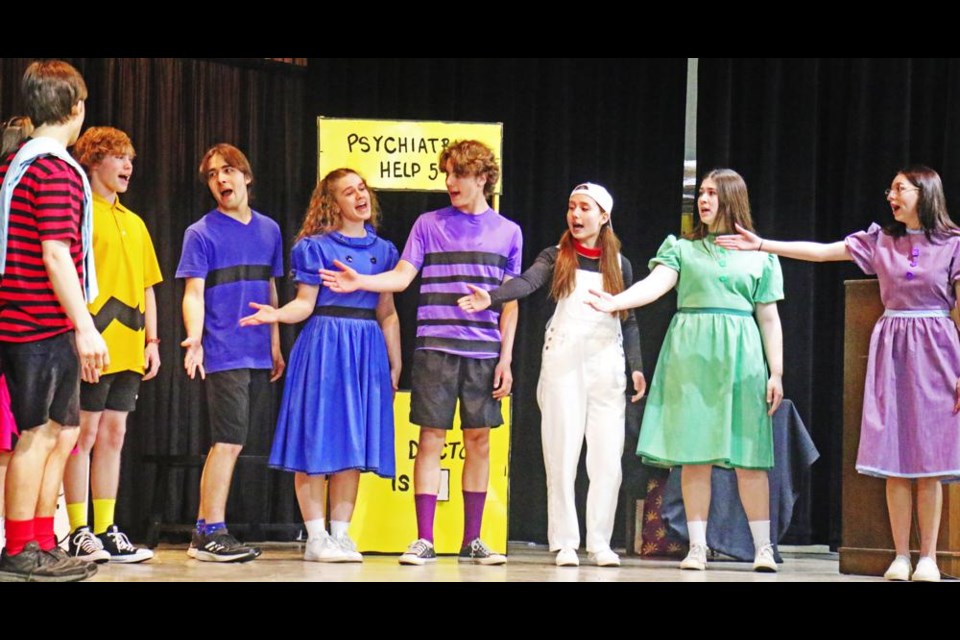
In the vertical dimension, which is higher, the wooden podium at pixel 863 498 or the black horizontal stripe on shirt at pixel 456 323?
the black horizontal stripe on shirt at pixel 456 323

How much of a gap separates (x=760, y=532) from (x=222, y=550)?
6.70 ft

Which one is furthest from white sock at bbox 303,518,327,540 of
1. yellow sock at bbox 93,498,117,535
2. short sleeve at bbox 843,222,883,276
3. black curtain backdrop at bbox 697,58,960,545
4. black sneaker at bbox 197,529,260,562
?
black curtain backdrop at bbox 697,58,960,545

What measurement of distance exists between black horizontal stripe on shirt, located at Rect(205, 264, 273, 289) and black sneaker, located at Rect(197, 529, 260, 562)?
0.96 m

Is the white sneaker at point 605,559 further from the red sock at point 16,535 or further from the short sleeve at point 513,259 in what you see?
the red sock at point 16,535

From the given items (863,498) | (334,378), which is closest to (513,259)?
(334,378)

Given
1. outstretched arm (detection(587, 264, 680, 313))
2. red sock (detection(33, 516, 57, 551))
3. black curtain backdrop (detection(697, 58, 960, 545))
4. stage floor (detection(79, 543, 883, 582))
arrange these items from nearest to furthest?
red sock (detection(33, 516, 57, 551)) → stage floor (detection(79, 543, 883, 582)) → outstretched arm (detection(587, 264, 680, 313)) → black curtain backdrop (detection(697, 58, 960, 545))

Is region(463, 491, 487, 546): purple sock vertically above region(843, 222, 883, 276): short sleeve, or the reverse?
region(843, 222, 883, 276): short sleeve

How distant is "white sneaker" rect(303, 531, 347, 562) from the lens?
16.4 ft

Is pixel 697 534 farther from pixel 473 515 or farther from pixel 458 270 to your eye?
pixel 458 270

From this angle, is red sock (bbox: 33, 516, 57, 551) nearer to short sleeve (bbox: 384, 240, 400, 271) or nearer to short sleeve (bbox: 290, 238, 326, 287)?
short sleeve (bbox: 290, 238, 326, 287)

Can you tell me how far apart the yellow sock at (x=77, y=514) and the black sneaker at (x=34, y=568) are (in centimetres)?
69

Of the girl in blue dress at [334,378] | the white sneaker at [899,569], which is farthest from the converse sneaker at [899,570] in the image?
the girl in blue dress at [334,378]

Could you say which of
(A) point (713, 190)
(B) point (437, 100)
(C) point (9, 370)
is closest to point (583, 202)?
(A) point (713, 190)

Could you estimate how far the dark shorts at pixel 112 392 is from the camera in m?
4.87
